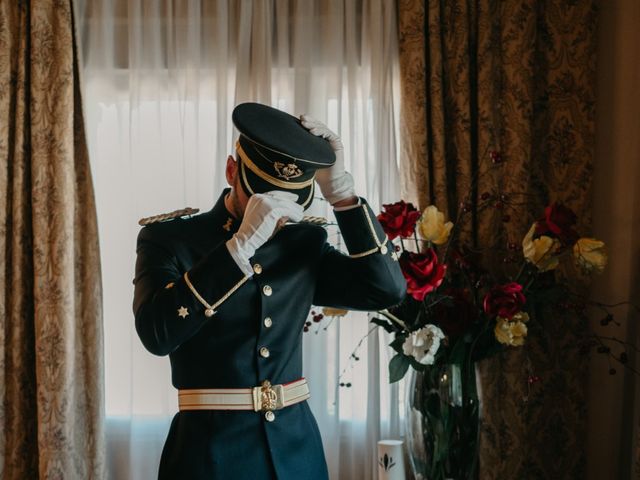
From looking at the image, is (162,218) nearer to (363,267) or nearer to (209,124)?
(363,267)

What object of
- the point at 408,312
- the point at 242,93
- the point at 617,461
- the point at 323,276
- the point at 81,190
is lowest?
the point at 617,461

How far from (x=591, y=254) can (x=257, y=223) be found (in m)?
1.16

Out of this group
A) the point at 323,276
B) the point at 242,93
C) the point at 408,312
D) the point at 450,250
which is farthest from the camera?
the point at 242,93

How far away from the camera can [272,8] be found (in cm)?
255

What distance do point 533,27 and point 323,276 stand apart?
4.52ft

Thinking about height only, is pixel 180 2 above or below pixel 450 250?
above

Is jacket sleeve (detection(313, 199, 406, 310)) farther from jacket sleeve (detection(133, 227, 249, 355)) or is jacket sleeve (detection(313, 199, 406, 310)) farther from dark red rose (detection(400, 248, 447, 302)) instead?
dark red rose (detection(400, 248, 447, 302))

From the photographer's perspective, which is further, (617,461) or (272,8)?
(272,8)

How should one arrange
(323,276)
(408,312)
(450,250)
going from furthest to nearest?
(450,250), (408,312), (323,276)

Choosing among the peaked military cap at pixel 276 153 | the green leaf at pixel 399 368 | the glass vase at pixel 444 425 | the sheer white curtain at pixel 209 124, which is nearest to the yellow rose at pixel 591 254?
the glass vase at pixel 444 425

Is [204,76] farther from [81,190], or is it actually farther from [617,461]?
[617,461]

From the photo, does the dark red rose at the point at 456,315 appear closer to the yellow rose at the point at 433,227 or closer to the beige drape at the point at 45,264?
the yellow rose at the point at 433,227

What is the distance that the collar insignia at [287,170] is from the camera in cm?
129

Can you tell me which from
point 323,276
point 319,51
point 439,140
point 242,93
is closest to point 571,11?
point 439,140
